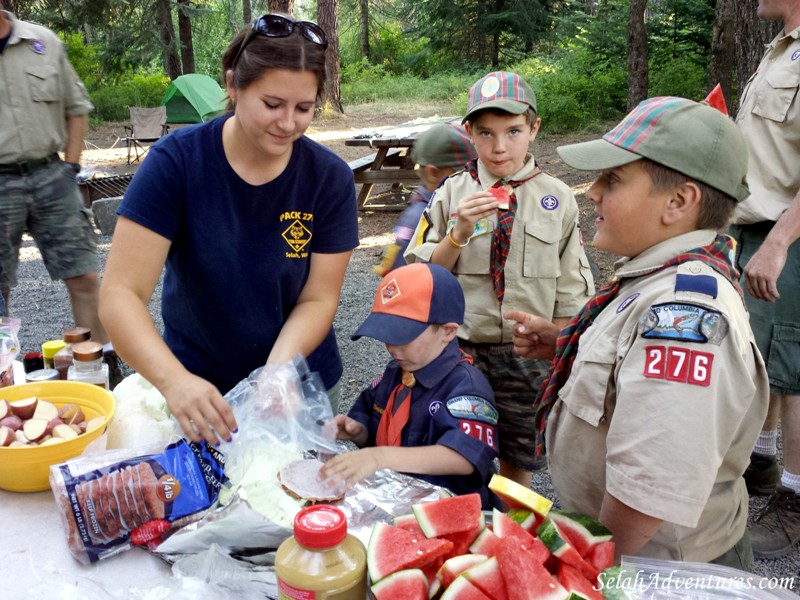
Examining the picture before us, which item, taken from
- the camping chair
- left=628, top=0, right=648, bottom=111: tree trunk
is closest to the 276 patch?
left=628, top=0, right=648, bottom=111: tree trunk

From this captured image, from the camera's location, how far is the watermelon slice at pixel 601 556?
4.63 feet

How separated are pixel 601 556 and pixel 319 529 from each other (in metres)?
0.61

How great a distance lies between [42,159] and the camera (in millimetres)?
4418

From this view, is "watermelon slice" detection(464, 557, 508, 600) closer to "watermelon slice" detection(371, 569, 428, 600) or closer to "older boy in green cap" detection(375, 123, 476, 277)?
"watermelon slice" detection(371, 569, 428, 600)

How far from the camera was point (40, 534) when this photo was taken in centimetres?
167

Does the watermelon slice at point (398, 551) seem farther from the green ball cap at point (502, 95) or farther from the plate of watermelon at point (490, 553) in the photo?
the green ball cap at point (502, 95)

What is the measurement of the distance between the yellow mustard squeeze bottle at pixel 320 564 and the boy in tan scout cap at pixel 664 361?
645 mm

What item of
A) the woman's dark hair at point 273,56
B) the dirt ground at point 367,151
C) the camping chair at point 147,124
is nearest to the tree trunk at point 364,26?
the dirt ground at point 367,151

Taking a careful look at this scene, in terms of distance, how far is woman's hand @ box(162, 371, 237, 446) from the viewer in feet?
5.41

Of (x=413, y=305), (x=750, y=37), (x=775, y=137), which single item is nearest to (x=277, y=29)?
(x=413, y=305)

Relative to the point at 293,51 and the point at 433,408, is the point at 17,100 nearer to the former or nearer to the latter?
the point at 293,51

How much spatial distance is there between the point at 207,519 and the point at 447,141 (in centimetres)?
246

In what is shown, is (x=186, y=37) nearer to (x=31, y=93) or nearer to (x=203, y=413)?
(x=31, y=93)

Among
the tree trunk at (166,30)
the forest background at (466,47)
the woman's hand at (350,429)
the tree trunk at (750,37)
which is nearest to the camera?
the woman's hand at (350,429)
